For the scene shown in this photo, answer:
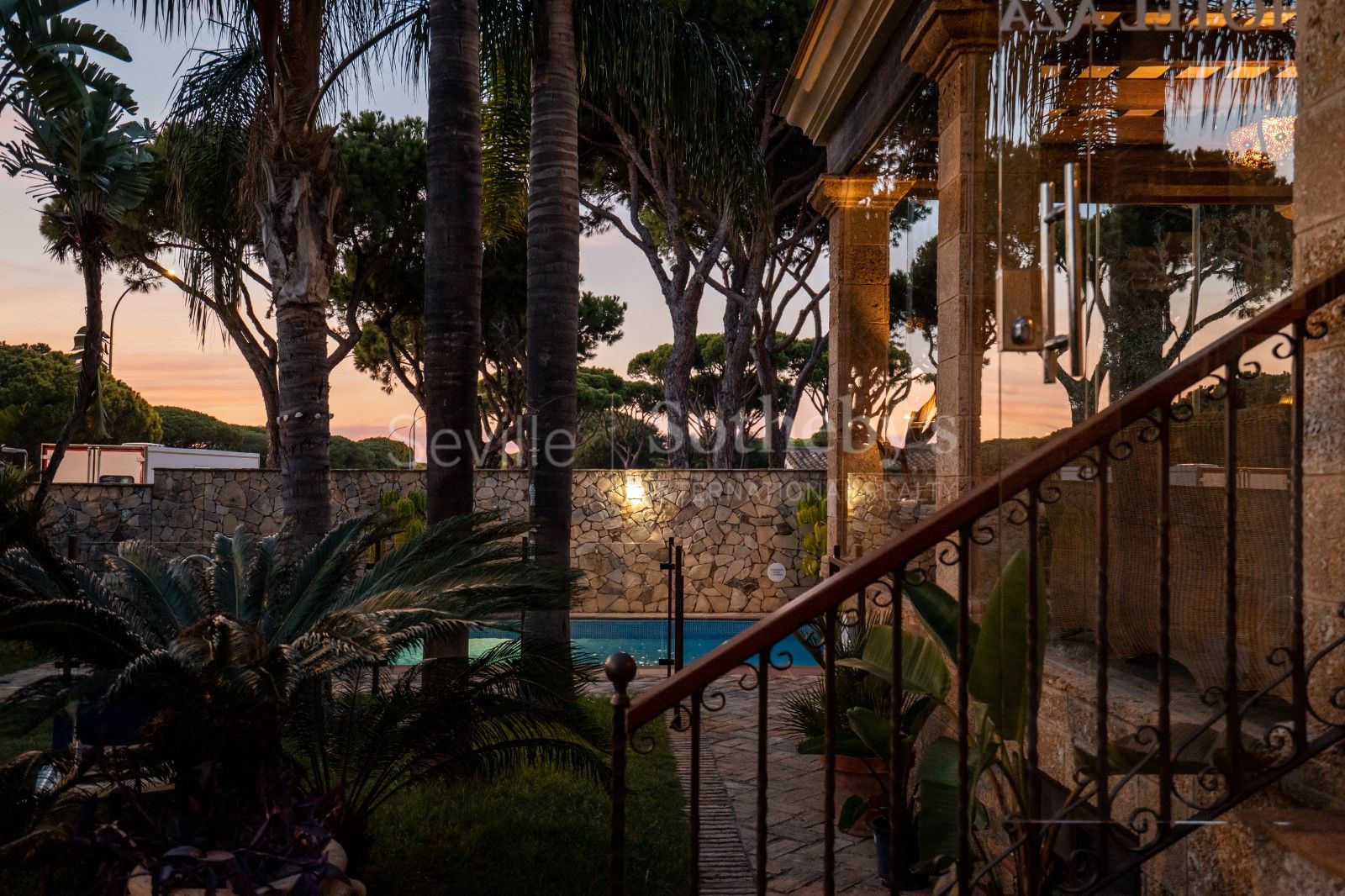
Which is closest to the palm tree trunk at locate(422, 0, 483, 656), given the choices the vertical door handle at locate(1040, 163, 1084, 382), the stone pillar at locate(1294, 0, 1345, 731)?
the vertical door handle at locate(1040, 163, 1084, 382)

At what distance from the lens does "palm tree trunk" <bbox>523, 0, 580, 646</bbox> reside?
6.96m

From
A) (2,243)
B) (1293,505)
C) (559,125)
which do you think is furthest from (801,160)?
(1293,505)

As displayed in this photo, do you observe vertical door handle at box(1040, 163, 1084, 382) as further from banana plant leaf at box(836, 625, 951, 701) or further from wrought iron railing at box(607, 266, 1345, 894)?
banana plant leaf at box(836, 625, 951, 701)

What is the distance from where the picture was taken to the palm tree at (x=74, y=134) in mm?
9648

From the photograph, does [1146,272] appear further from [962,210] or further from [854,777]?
[854,777]

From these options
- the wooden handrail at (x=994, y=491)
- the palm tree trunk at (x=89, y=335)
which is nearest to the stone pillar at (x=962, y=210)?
the wooden handrail at (x=994, y=491)

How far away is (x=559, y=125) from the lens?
23.7 ft

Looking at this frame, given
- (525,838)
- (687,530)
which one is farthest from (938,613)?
(687,530)

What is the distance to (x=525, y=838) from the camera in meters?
5.10

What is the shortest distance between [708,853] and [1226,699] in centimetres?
299

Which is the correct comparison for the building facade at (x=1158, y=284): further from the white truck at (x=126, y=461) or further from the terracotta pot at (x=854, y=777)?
the white truck at (x=126, y=461)

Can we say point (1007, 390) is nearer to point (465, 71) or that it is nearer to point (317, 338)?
point (465, 71)

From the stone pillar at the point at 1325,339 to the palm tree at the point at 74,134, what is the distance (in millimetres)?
9675

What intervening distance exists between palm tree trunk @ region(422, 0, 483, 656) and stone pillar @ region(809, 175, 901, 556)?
274 cm
